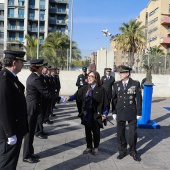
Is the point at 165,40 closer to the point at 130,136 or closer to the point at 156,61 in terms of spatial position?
the point at 156,61

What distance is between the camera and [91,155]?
5.31 m

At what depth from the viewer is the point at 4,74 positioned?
3121 millimetres

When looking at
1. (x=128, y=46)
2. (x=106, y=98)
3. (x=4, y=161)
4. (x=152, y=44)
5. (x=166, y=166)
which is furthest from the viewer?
(x=152, y=44)

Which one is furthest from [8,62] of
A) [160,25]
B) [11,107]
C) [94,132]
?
[160,25]

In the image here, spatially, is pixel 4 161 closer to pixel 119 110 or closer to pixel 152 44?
pixel 119 110

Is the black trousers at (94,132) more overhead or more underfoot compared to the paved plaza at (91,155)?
more overhead

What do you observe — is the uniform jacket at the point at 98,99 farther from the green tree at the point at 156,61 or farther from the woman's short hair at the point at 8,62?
the green tree at the point at 156,61

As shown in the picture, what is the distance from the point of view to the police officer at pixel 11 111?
303cm

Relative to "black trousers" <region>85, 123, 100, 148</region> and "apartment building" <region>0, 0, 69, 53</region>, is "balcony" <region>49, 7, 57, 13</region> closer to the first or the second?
"apartment building" <region>0, 0, 69, 53</region>

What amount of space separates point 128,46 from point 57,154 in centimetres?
3617

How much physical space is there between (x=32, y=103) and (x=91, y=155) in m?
1.67

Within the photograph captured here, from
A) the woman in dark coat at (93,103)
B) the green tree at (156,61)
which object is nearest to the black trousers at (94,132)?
the woman in dark coat at (93,103)

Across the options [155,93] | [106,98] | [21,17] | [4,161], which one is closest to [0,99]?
[4,161]

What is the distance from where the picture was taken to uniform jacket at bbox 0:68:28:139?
3.01 metres
